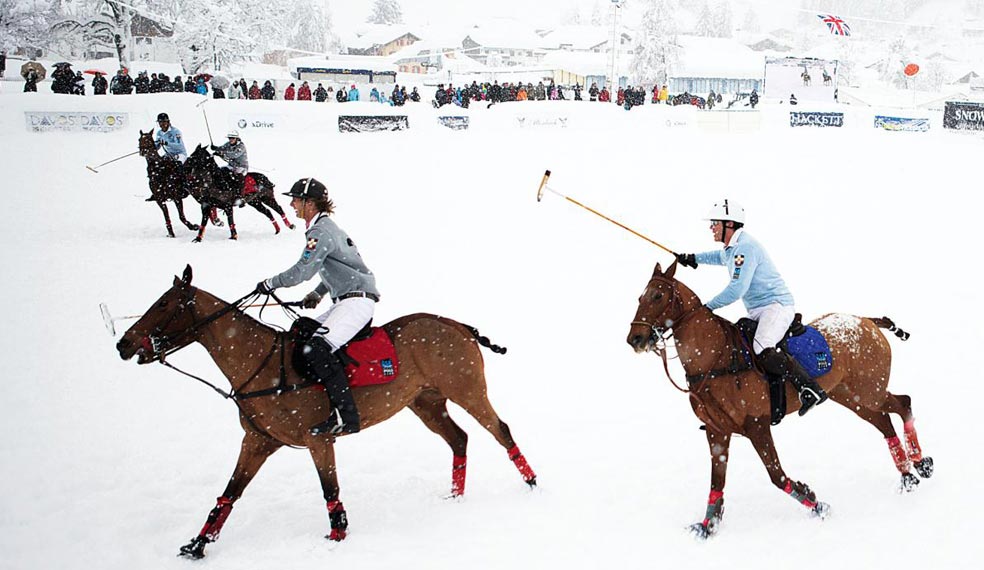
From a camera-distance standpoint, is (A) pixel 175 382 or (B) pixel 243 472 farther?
(A) pixel 175 382

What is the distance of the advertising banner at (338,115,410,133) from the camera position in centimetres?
2988

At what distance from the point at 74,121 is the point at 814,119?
105ft

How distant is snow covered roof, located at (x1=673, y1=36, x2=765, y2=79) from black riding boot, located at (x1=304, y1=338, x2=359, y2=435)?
7337 centimetres

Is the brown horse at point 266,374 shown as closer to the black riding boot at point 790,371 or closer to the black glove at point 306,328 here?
the black glove at point 306,328

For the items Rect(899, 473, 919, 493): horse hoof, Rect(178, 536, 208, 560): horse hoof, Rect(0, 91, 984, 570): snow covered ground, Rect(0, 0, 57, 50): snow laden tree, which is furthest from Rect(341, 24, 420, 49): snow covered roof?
Rect(899, 473, 919, 493): horse hoof

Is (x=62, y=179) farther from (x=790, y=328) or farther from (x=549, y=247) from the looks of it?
(x=790, y=328)

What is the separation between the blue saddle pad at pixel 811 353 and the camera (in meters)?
5.98

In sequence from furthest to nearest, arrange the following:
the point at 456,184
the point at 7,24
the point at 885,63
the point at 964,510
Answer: the point at 885,63 → the point at 7,24 → the point at 456,184 → the point at 964,510

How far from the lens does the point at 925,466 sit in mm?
6535

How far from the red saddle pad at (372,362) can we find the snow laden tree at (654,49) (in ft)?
228

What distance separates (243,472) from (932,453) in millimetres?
6120

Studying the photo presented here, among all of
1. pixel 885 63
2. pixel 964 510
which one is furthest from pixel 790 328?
pixel 885 63

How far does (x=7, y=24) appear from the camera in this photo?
38.5 meters

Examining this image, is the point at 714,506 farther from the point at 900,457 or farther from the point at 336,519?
the point at 336,519
